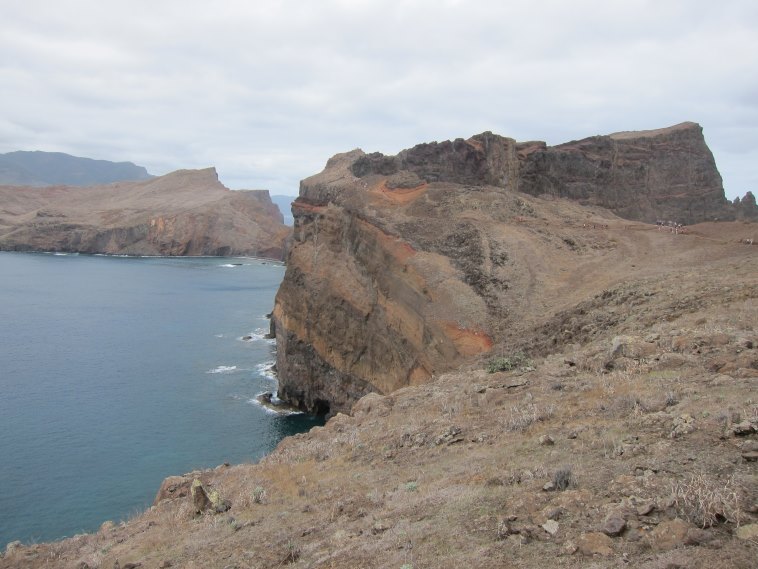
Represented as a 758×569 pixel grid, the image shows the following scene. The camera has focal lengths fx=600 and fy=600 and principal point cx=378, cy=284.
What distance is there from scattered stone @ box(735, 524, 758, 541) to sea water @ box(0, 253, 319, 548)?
51.7 ft

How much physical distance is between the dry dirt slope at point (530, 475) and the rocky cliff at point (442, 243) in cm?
1152

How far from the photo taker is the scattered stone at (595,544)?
650cm

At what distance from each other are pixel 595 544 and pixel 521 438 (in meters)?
5.07

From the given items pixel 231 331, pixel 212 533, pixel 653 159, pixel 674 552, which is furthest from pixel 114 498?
pixel 653 159

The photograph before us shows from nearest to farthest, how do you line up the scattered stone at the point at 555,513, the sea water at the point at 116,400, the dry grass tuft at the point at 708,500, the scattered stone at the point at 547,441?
the dry grass tuft at the point at 708,500 → the scattered stone at the point at 555,513 → the scattered stone at the point at 547,441 → the sea water at the point at 116,400

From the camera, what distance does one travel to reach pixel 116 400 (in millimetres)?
42031

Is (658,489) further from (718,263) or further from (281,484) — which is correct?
(718,263)

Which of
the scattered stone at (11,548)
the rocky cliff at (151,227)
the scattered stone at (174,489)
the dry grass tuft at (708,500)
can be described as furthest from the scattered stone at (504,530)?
the rocky cliff at (151,227)

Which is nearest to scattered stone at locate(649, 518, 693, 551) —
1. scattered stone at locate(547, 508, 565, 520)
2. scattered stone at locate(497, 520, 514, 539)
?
scattered stone at locate(547, 508, 565, 520)

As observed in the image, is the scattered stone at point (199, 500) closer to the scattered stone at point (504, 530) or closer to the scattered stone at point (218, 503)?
the scattered stone at point (218, 503)

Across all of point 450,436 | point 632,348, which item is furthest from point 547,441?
point 632,348

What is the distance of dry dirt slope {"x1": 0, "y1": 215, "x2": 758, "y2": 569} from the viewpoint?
689 cm

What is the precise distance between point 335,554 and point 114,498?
2482 cm

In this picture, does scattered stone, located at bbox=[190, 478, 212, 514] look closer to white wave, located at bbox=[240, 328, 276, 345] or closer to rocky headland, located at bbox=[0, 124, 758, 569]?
rocky headland, located at bbox=[0, 124, 758, 569]
